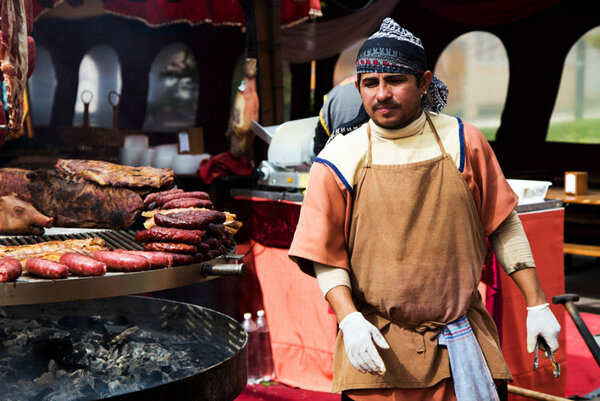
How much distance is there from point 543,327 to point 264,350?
3.57m

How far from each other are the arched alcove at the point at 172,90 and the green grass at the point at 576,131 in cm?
606

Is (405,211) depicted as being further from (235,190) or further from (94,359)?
(235,190)

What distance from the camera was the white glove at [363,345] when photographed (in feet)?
6.95

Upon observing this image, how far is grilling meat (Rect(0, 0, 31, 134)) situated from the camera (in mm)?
2916

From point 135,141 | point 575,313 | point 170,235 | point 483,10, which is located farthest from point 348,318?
point 483,10

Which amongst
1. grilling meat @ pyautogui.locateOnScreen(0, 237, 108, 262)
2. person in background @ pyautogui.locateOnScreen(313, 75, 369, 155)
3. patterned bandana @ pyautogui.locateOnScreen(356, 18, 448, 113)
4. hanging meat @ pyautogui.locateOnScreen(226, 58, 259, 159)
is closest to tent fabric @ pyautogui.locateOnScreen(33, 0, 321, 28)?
hanging meat @ pyautogui.locateOnScreen(226, 58, 259, 159)

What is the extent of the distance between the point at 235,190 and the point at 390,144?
374cm

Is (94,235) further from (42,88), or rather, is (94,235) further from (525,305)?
(42,88)

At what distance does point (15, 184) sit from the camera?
385cm

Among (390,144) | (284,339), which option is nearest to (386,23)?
(390,144)

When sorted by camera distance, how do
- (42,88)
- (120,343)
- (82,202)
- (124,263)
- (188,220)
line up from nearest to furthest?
(124,263) < (188,220) < (120,343) < (82,202) < (42,88)

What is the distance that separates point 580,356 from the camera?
19.2ft

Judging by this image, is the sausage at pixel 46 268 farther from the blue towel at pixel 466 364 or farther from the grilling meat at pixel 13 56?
the blue towel at pixel 466 364

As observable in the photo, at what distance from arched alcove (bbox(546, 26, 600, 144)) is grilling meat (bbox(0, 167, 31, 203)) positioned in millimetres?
9695
